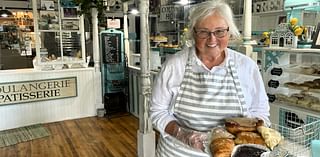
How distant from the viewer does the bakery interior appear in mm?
2438

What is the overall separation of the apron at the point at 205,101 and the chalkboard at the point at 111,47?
4.09m

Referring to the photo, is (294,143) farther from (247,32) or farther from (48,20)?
(48,20)

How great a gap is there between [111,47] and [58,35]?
93 centimetres

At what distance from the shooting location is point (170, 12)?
536 cm

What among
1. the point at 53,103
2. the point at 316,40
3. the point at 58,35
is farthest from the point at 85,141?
the point at 316,40

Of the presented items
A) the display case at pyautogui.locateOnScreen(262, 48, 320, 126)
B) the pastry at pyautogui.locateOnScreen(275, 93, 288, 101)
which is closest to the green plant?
the display case at pyautogui.locateOnScreen(262, 48, 320, 126)

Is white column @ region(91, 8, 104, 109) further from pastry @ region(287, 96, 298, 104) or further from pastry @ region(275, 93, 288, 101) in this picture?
pastry @ region(287, 96, 298, 104)

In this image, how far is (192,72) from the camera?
1255 mm

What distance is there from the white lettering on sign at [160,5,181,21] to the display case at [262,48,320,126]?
9.10 feet

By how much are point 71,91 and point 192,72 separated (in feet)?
13.4

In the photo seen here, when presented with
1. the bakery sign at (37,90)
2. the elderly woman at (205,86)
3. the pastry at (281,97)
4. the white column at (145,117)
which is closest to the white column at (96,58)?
the bakery sign at (37,90)

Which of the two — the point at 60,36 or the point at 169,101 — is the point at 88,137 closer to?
the point at 60,36

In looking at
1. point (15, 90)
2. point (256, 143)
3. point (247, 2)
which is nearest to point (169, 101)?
point (256, 143)

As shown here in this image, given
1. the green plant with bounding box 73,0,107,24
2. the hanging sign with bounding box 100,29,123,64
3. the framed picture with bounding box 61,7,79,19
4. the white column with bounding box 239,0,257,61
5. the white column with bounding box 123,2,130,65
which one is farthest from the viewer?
the white column with bounding box 123,2,130,65
